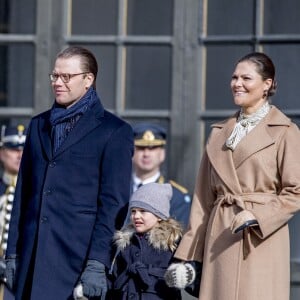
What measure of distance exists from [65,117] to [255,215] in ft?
3.32

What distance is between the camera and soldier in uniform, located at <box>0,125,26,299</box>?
805 centimetres

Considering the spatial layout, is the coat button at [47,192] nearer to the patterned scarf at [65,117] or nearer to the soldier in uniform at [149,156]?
the patterned scarf at [65,117]

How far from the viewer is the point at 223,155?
6.38 metres

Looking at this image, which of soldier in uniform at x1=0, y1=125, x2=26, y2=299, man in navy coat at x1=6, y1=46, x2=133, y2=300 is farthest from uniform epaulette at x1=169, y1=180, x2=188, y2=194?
man in navy coat at x1=6, y1=46, x2=133, y2=300

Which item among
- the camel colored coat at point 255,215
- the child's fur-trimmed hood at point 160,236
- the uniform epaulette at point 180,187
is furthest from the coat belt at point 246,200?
the uniform epaulette at point 180,187

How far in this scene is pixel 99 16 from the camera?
29.6 ft

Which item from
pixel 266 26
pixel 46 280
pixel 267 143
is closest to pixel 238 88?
pixel 267 143

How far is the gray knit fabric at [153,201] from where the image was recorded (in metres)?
6.68

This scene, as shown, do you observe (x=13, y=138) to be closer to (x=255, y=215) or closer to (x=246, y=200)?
(x=246, y=200)

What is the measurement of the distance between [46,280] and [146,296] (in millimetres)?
497

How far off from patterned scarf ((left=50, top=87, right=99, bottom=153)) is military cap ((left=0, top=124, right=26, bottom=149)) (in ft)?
5.84

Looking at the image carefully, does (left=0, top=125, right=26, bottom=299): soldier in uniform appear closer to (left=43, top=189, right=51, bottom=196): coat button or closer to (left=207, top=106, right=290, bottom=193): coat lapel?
(left=43, top=189, right=51, bottom=196): coat button

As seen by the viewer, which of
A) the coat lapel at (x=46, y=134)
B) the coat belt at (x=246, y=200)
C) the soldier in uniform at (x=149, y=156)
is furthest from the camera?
the soldier in uniform at (x=149, y=156)

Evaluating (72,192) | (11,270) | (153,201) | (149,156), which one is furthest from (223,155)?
(149,156)
